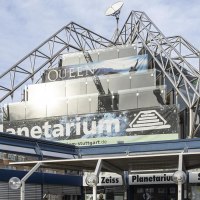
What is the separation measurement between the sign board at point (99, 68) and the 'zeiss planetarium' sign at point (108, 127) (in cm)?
911

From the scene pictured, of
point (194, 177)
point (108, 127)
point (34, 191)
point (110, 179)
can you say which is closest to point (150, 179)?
point (110, 179)

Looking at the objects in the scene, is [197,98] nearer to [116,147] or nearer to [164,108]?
[164,108]

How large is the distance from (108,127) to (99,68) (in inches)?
494

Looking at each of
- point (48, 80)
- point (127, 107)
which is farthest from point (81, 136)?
point (48, 80)

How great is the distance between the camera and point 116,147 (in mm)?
35812

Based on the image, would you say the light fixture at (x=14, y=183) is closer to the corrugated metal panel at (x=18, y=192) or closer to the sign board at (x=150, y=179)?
the corrugated metal panel at (x=18, y=192)

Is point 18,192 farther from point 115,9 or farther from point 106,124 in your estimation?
point 115,9

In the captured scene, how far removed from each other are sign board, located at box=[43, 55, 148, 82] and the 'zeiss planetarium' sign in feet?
29.9

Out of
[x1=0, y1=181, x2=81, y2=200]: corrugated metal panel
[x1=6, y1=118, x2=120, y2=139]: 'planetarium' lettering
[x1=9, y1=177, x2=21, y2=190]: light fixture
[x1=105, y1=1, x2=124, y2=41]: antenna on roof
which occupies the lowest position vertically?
[x1=0, y1=181, x2=81, y2=200]: corrugated metal panel

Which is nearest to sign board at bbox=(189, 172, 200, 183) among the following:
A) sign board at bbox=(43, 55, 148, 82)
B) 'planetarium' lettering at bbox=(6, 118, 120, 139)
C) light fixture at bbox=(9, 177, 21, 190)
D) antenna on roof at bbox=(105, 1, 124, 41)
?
'planetarium' lettering at bbox=(6, 118, 120, 139)

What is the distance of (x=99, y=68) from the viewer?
57.3m

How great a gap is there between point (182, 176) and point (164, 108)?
23.9m

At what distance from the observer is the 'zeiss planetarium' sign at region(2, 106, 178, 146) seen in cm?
4431

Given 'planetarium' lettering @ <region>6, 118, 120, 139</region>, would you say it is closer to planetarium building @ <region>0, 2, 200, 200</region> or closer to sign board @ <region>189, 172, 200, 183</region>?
planetarium building @ <region>0, 2, 200, 200</region>
